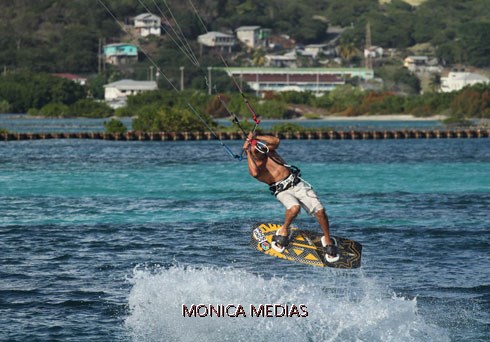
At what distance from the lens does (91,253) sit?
38.9 meters

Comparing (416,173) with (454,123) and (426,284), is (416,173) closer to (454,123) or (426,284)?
(426,284)

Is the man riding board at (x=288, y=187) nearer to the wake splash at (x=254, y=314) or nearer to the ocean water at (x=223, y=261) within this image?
the wake splash at (x=254, y=314)

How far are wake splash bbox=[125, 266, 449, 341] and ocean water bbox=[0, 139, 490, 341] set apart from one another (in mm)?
50

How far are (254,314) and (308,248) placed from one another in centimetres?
219

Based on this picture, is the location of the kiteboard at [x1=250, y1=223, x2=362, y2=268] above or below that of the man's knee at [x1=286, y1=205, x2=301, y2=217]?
below

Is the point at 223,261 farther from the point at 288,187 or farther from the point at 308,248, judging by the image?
the point at 288,187

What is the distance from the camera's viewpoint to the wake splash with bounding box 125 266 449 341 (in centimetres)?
2725

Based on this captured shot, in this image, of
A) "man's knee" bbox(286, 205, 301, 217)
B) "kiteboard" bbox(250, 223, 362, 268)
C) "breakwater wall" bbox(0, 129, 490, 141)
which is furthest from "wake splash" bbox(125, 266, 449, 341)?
"breakwater wall" bbox(0, 129, 490, 141)

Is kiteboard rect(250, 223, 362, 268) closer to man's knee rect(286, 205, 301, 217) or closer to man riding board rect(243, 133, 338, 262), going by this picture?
man riding board rect(243, 133, 338, 262)

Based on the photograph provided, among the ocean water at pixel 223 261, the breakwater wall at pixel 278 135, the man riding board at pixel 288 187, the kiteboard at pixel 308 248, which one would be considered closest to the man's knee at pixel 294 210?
the man riding board at pixel 288 187

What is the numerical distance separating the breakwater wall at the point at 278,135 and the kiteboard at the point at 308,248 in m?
92.1

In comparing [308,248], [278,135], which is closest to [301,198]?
[308,248]

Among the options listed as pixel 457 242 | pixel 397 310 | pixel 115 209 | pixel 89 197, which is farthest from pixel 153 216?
pixel 397 310

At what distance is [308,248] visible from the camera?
28094 millimetres
